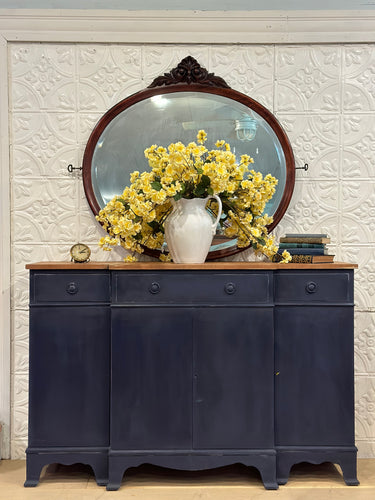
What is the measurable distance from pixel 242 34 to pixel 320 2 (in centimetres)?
47

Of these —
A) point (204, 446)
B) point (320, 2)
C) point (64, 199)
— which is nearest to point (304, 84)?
point (320, 2)

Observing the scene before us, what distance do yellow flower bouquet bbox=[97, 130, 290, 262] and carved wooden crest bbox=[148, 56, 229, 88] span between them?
1.73ft

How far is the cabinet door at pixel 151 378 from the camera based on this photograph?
2.37 metres

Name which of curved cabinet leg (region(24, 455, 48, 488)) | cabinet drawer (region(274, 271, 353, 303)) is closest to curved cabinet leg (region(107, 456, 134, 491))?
curved cabinet leg (region(24, 455, 48, 488))

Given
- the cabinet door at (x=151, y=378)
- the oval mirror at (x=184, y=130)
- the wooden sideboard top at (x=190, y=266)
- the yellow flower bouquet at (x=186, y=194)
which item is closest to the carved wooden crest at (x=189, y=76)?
the oval mirror at (x=184, y=130)

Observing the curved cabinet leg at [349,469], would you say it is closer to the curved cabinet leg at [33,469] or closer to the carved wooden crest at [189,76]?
the curved cabinet leg at [33,469]

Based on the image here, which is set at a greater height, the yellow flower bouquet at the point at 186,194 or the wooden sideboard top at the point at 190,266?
the yellow flower bouquet at the point at 186,194

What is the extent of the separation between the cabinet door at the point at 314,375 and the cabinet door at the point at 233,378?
7cm

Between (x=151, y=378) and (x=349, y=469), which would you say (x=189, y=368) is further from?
(x=349, y=469)

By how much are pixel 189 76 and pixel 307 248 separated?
1214mm

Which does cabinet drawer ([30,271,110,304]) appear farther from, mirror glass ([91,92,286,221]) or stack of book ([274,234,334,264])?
stack of book ([274,234,334,264])

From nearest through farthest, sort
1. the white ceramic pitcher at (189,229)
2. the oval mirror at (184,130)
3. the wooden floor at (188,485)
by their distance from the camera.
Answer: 1. the wooden floor at (188,485)
2. the white ceramic pitcher at (189,229)
3. the oval mirror at (184,130)

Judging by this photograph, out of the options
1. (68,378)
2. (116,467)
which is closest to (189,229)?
(68,378)

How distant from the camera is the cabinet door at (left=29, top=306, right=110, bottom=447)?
2.39m
